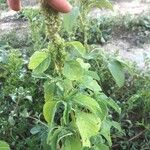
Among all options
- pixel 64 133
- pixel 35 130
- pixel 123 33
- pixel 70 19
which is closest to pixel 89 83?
pixel 64 133

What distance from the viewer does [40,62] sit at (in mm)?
1679

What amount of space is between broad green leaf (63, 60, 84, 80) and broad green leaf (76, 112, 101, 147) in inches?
6.9

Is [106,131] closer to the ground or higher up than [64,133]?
closer to the ground

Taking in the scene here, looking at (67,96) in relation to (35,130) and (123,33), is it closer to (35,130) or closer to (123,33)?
(35,130)

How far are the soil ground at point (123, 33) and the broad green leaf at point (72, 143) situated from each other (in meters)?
1.23

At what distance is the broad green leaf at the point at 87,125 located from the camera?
5.49 ft

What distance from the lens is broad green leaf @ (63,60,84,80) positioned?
5.33 ft

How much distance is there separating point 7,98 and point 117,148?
0.75m

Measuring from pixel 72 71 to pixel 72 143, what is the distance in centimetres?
38

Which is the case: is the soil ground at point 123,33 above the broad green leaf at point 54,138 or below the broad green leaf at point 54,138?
below

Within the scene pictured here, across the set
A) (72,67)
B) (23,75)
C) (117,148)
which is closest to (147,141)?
(117,148)

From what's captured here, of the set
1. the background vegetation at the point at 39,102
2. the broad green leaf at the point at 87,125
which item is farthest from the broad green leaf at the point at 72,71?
the background vegetation at the point at 39,102

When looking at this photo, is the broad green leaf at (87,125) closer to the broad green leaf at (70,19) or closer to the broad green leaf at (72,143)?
the broad green leaf at (72,143)

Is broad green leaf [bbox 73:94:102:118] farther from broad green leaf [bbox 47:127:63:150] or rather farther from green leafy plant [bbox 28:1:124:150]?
broad green leaf [bbox 47:127:63:150]
